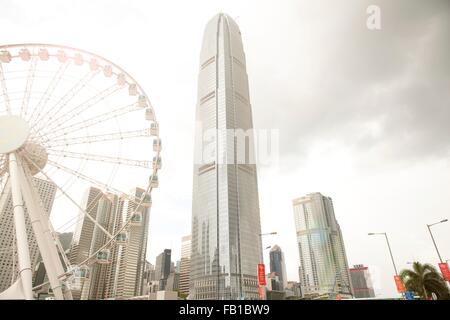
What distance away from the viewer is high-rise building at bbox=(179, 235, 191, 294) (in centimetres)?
10056

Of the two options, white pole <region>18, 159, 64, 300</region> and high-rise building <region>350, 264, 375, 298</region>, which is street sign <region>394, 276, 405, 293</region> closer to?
white pole <region>18, 159, 64, 300</region>

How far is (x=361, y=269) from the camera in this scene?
156 m

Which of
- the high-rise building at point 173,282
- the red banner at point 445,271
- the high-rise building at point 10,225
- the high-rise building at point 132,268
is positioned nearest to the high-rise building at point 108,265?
the high-rise building at point 132,268

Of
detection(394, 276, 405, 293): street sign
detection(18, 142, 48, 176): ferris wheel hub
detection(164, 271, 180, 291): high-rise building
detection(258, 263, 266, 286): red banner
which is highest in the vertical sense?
detection(164, 271, 180, 291): high-rise building

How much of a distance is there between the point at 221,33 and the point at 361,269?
139182 millimetres

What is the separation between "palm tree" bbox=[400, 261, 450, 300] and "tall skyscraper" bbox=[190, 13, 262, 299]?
162ft

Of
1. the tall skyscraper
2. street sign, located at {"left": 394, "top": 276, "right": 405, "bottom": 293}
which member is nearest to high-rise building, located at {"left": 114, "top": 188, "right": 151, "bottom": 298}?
the tall skyscraper

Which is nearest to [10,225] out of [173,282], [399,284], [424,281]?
[399,284]

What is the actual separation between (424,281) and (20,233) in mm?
21341

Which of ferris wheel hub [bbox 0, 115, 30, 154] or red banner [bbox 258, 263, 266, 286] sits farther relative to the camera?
red banner [bbox 258, 263, 266, 286]

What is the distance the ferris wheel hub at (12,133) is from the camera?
10.5m

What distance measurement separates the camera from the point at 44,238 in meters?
9.98

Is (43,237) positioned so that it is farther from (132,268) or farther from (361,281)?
(361,281)
